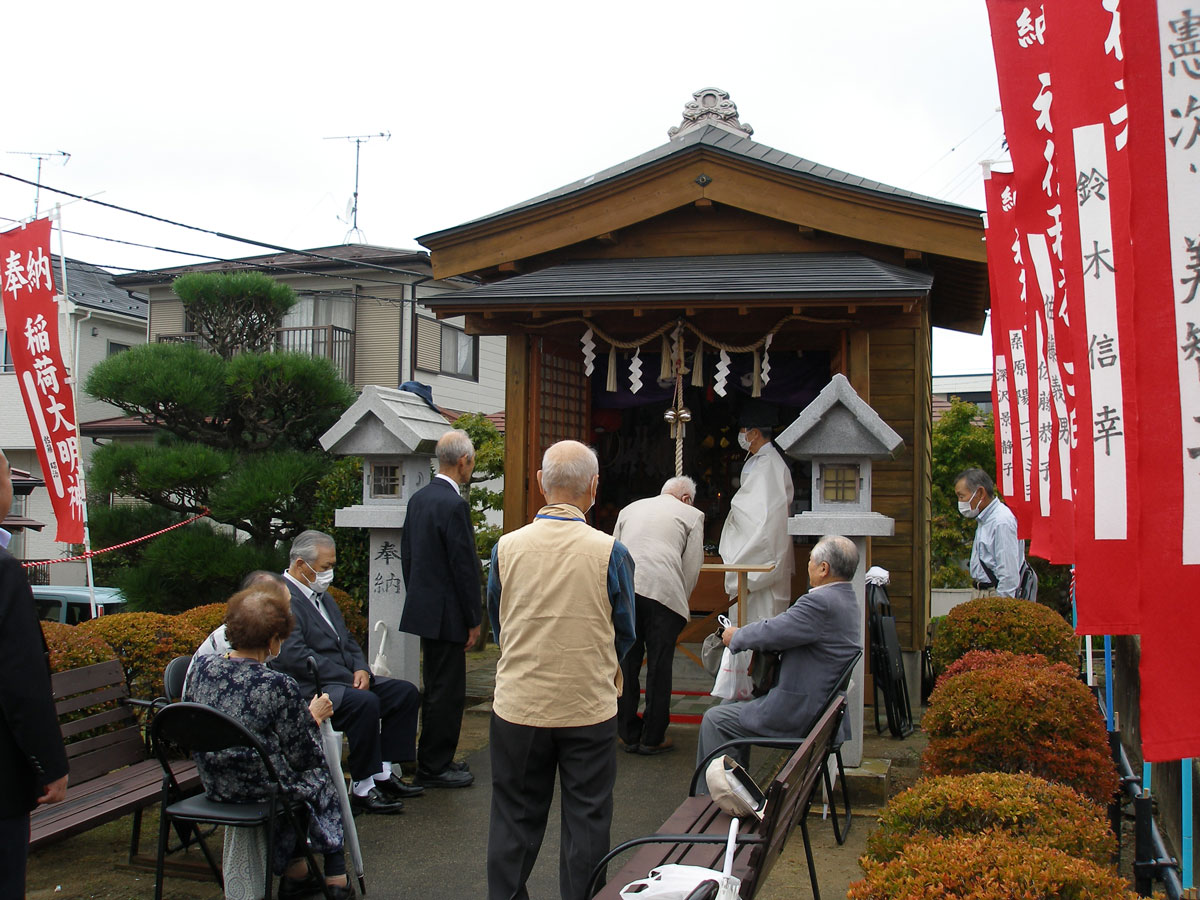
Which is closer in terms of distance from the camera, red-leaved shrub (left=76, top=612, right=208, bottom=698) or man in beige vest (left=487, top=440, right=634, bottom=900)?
man in beige vest (left=487, top=440, right=634, bottom=900)

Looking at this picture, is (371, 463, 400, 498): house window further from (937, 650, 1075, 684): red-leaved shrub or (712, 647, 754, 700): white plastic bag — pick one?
(937, 650, 1075, 684): red-leaved shrub

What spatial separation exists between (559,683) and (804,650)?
1.80 meters

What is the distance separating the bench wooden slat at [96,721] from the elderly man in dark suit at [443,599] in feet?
5.30

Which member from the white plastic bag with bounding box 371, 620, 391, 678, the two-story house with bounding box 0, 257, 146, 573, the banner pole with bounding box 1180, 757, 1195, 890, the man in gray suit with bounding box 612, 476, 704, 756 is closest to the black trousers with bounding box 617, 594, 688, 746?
the man in gray suit with bounding box 612, 476, 704, 756

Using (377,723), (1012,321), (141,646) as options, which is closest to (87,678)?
(141,646)

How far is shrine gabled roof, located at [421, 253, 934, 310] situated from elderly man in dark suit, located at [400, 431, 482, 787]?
244 centimetres

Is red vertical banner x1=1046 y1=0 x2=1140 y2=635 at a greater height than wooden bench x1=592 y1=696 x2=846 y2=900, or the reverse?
red vertical banner x1=1046 y1=0 x2=1140 y2=635

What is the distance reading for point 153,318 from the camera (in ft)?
71.9

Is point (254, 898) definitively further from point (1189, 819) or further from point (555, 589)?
point (1189, 819)

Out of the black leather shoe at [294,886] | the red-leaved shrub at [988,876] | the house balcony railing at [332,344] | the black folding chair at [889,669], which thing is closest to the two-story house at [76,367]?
the house balcony railing at [332,344]

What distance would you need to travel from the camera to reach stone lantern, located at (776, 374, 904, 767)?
6.48 metres

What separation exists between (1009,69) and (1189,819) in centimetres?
345

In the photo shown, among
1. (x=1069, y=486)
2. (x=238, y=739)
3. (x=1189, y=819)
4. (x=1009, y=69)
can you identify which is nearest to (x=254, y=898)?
(x=238, y=739)

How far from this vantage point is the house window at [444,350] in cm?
2111
